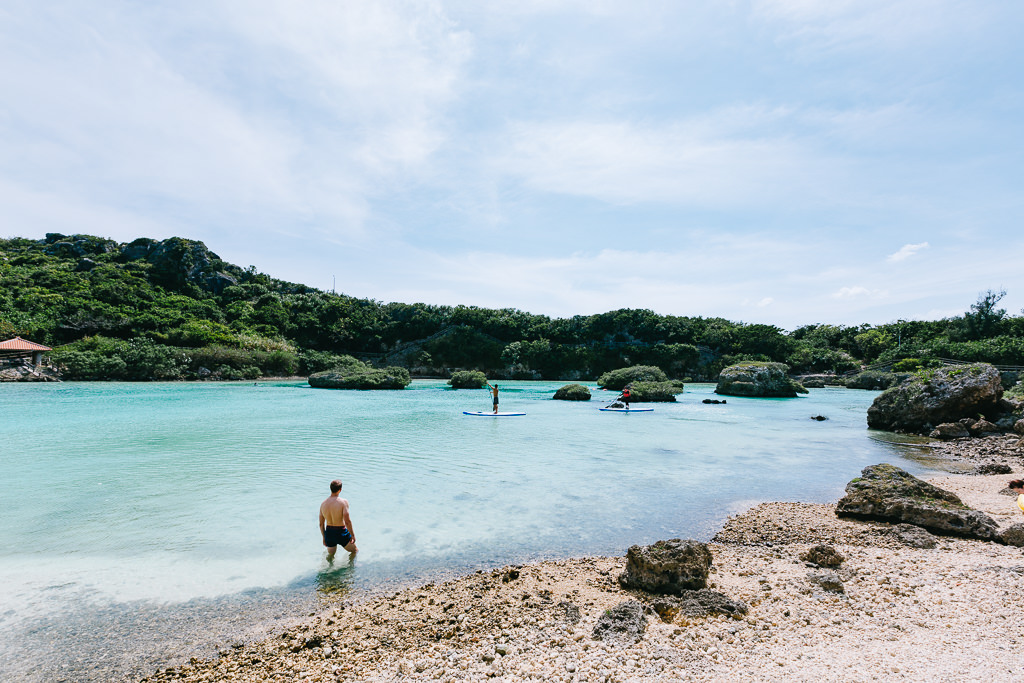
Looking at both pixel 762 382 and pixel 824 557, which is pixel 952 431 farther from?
pixel 762 382

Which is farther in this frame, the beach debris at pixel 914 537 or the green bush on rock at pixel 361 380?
the green bush on rock at pixel 361 380

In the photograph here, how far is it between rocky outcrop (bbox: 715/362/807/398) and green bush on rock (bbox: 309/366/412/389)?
25401 millimetres

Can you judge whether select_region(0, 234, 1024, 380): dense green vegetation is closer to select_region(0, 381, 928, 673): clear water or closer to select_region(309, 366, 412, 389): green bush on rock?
select_region(309, 366, 412, 389): green bush on rock

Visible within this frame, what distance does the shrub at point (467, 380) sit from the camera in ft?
129

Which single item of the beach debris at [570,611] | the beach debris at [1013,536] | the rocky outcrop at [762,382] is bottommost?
the beach debris at [570,611]

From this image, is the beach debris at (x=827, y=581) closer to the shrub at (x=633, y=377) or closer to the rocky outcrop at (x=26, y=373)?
the shrub at (x=633, y=377)

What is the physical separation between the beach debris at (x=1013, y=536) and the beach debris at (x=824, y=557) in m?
2.42

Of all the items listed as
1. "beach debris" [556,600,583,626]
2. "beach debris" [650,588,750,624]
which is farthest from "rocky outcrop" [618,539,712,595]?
"beach debris" [556,600,583,626]

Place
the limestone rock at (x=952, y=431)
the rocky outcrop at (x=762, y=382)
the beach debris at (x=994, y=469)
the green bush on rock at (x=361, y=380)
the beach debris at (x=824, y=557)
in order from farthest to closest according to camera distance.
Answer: the green bush on rock at (x=361, y=380) → the rocky outcrop at (x=762, y=382) → the limestone rock at (x=952, y=431) → the beach debris at (x=994, y=469) → the beach debris at (x=824, y=557)

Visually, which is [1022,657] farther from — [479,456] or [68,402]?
[68,402]

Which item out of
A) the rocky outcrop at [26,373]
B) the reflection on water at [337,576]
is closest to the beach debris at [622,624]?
the reflection on water at [337,576]

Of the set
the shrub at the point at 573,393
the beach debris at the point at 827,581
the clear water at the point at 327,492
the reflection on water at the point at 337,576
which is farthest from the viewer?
the shrub at the point at 573,393

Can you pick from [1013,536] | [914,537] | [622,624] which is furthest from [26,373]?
[1013,536]

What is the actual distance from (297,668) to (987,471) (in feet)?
44.3
